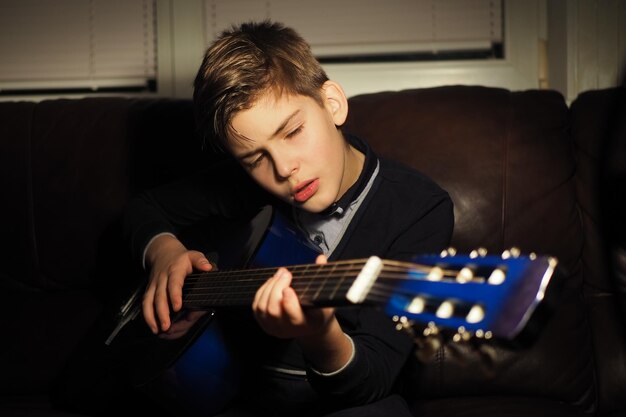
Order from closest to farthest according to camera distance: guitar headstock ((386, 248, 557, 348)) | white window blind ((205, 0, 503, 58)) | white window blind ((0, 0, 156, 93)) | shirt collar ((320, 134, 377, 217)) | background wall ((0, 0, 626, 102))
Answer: guitar headstock ((386, 248, 557, 348)), shirt collar ((320, 134, 377, 217)), background wall ((0, 0, 626, 102)), white window blind ((205, 0, 503, 58)), white window blind ((0, 0, 156, 93))

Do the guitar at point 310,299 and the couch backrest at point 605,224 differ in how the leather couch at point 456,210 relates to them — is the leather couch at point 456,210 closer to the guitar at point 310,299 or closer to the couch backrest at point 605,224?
the couch backrest at point 605,224

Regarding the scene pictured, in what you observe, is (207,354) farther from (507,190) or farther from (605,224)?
(605,224)

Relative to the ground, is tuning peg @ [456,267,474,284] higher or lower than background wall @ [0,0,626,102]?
lower

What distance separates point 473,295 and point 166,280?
82 cm

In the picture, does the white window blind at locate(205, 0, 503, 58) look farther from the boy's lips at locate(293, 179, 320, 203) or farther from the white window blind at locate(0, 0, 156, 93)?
the boy's lips at locate(293, 179, 320, 203)

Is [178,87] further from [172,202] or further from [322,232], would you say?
[322,232]

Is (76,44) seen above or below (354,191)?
above

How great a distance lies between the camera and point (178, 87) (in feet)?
8.43

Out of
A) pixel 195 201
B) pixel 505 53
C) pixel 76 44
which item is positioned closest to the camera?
pixel 195 201

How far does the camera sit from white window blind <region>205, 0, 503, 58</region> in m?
2.46

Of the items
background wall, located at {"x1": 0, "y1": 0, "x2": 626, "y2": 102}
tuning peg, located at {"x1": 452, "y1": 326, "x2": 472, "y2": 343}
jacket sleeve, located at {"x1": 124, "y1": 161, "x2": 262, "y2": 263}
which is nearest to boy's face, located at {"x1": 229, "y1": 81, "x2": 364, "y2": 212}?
jacket sleeve, located at {"x1": 124, "y1": 161, "x2": 262, "y2": 263}

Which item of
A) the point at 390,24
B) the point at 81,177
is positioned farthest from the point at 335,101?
the point at 390,24

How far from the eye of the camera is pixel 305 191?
1366 millimetres

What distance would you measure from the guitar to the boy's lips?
0.18 ft
